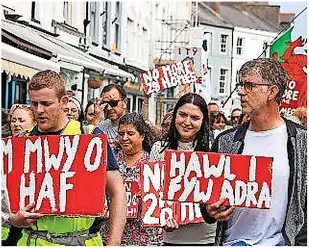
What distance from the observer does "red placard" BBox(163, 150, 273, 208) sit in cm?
468

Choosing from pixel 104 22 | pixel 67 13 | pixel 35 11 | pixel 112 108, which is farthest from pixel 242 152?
pixel 104 22

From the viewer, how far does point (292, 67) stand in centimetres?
1372

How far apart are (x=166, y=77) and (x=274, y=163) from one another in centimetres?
811

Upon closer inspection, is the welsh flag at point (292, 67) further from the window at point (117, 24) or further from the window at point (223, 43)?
the window at point (223, 43)

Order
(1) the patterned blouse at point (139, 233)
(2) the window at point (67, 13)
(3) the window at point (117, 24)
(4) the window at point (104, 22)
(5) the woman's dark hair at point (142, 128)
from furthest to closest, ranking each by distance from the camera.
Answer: (3) the window at point (117, 24)
(4) the window at point (104, 22)
(2) the window at point (67, 13)
(5) the woman's dark hair at point (142, 128)
(1) the patterned blouse at point (139, 233)

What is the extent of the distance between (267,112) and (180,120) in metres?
1.14

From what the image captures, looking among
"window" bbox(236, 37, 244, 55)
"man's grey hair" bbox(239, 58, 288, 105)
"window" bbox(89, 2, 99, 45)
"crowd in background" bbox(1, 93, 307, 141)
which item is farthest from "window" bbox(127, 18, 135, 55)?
"man's grey hair" bbox(239, 58, 288, 105)

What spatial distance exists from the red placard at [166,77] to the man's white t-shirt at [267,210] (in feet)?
25.2

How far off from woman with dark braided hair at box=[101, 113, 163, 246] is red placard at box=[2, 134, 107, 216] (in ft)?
6.22

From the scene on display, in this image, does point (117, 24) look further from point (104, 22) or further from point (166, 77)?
point (166, 77)

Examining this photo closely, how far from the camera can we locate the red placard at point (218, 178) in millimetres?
4680

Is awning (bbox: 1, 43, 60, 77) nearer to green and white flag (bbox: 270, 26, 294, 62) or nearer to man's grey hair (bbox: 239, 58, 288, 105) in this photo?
green and white flag (bbox: 270, 26, 294, 62)

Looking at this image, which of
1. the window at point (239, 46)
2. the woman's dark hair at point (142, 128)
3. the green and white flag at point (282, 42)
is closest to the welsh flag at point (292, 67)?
the green and white flag at point (282, 42)

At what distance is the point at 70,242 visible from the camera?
15.0 ft
